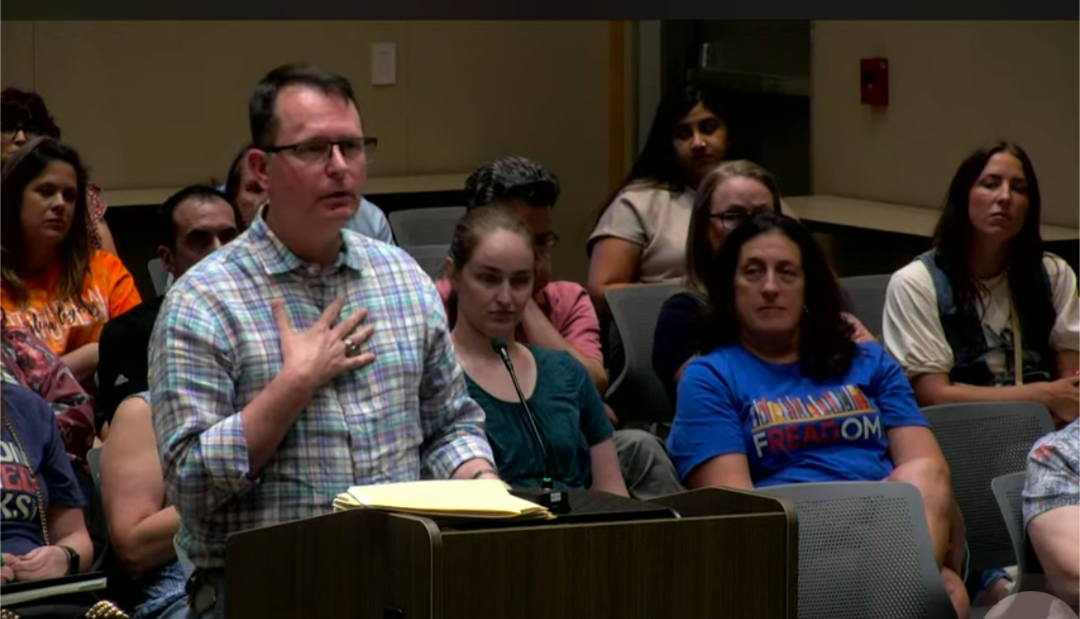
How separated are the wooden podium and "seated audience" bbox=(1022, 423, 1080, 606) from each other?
1.02 meters

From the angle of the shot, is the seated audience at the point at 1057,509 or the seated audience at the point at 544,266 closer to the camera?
the seated audience at the point at 1057,509

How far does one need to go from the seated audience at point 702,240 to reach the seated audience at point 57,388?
1262mm

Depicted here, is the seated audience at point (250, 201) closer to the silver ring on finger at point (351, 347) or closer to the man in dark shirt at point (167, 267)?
the man in dark shirt at point (167, 267)

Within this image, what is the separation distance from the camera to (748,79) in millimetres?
6699

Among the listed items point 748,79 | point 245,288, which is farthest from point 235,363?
point 748,79

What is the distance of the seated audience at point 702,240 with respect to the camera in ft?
11.3

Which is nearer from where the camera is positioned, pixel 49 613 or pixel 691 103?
pixel 49 613

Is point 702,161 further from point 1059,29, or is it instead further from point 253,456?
point 253,456

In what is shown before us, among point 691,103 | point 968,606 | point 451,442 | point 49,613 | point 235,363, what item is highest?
point 691,103

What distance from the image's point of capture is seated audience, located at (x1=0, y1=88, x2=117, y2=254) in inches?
179

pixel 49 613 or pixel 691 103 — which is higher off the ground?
pixel 691 103

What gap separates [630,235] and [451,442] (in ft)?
7.55

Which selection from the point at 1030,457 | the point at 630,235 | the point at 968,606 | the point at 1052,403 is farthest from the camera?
the point at 630,235

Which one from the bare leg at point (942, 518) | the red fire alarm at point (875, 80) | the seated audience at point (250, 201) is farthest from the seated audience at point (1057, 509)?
the red fire alarm at point (875, 80)
